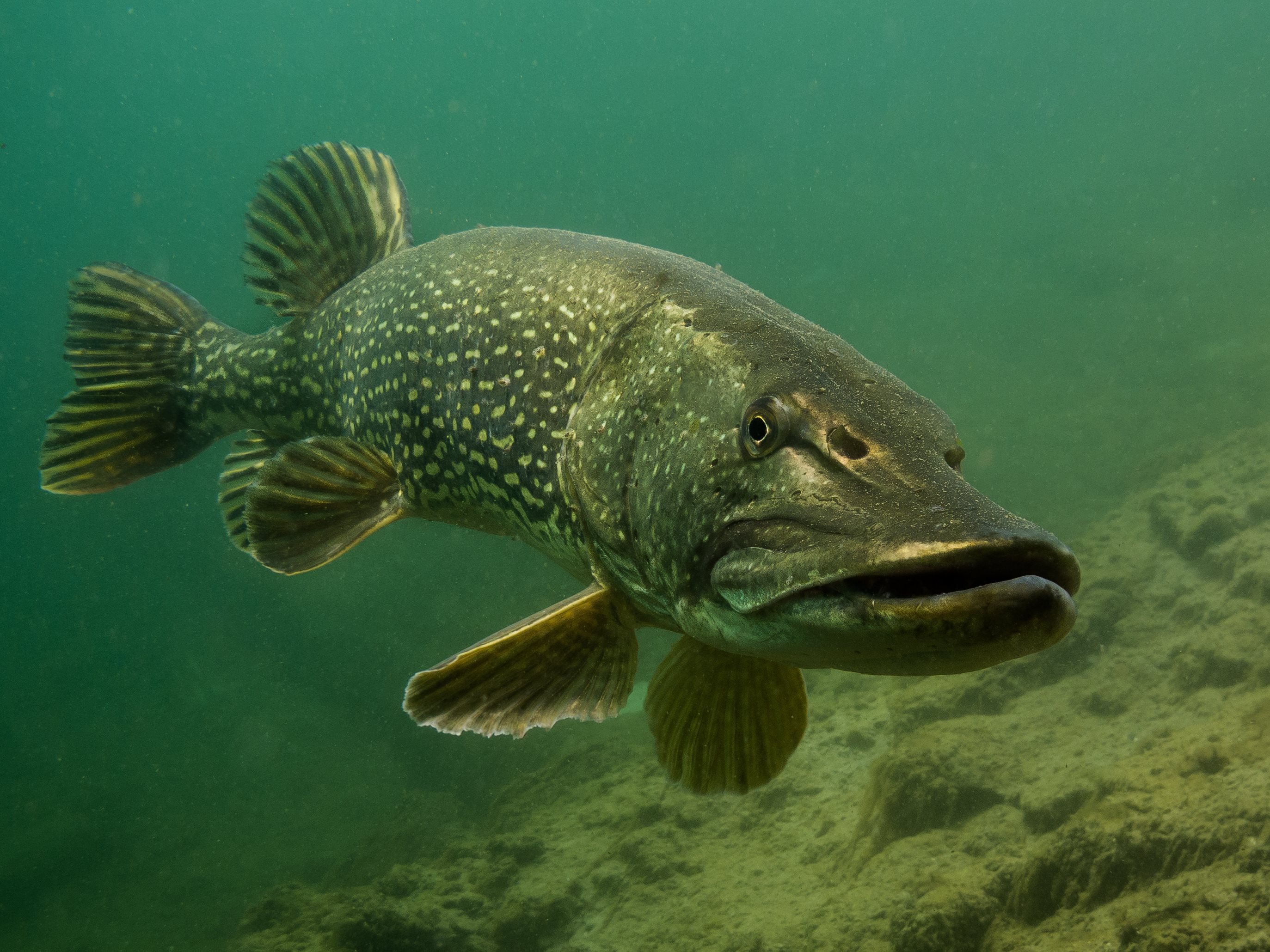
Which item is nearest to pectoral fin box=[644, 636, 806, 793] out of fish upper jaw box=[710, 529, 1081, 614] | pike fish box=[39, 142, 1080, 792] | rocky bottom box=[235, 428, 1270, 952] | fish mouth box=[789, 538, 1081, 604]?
pike fish box=[39, 142, 1080, 792]

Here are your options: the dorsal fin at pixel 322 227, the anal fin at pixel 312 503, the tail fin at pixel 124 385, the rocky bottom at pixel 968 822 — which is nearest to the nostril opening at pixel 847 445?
the anal fin at pixel 312 503

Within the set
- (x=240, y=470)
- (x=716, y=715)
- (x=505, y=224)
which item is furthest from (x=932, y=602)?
(x=505, y=224)

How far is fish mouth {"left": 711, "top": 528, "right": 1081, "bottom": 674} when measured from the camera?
138 cm

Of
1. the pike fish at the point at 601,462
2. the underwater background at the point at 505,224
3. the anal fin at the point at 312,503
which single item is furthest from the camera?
the underwater background at the point at 505,224

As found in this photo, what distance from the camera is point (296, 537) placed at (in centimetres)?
340

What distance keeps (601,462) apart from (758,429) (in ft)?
2.26

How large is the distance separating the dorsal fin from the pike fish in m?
0.01

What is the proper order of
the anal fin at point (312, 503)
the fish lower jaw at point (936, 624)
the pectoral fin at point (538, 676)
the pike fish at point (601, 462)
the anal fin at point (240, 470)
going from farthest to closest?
the anal fin at point (240, 470) → the anal fin at point (312, 503) → the pectoral fin at point (538, 676) → the pike fish at point (601, 462) → the fish lower jaw at point (936, 624)

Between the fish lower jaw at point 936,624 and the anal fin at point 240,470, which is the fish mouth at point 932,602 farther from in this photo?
the anal fin at point 240,470

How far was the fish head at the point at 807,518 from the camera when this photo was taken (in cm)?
143

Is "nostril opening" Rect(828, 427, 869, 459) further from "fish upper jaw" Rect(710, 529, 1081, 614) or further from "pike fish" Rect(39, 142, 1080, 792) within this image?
"fish upper jaw" Rect(710, 529, 1081, 614)

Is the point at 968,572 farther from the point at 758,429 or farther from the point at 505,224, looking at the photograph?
the point at 505,224

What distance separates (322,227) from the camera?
4508mm

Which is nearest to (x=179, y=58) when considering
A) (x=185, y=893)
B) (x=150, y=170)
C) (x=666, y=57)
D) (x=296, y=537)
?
(x=150, y=170)
